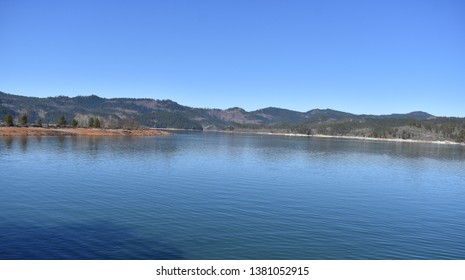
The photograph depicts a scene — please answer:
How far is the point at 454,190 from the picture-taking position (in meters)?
51.2

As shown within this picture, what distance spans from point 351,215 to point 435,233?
6501 millimetres

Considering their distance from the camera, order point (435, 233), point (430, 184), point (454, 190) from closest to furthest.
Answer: point (435, 233) < point (454, 190) < point (430, 184)

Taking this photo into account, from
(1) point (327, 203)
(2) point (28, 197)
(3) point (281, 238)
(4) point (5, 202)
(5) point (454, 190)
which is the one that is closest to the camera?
(3) point (281, 238)

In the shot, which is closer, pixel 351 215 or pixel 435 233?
pixel 435 233

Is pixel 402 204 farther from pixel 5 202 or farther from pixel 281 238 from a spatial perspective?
pixel 5 202

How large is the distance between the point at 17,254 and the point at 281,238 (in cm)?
1491
